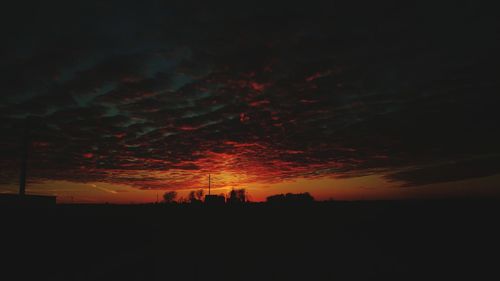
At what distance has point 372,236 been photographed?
24.6 m

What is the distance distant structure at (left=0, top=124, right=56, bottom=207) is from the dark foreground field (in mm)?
15503

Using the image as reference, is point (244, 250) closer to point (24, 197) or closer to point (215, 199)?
point (24, 197)

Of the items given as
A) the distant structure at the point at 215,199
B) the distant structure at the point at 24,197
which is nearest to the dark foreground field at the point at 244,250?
the distant structure at the point at 24,197

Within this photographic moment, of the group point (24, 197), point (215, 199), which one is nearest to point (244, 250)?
point (24, 197)

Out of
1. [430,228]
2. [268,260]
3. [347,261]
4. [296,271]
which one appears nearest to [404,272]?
[347,261]

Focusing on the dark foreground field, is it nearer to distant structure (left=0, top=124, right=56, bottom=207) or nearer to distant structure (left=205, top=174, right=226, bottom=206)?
distant structure (left=0, top=124, right=56, bottom=207)

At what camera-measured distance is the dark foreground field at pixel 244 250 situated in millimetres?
14180

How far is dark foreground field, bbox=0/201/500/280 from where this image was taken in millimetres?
14180

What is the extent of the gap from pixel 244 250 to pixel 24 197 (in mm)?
35338

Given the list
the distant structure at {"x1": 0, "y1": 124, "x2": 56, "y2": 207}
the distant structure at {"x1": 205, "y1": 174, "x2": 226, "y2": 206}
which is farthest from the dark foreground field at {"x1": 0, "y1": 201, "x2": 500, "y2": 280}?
the distant structure at {"x1": 205, "y1": 174, "x2": 226, "y2": 206}

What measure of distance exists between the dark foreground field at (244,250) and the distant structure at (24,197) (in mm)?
15503

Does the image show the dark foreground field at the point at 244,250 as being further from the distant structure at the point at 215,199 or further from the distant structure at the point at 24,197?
the distant structure at the point at 215,199

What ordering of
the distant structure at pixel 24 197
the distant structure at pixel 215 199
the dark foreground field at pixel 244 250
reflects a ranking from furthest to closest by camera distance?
the distant structure at pixel 215 199 → the distant structure at pixel 24 197 → the dark foreground field at pixel 244 250

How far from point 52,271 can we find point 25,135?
27.0m
